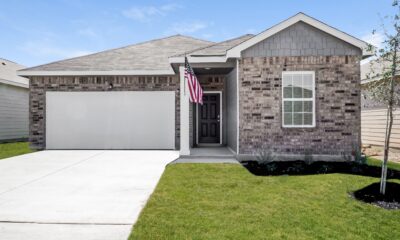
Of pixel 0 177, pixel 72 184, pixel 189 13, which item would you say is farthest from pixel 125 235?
pixel 189 13

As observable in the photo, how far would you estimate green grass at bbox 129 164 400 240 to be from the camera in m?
3.50

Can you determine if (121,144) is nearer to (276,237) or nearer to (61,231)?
(61,231)

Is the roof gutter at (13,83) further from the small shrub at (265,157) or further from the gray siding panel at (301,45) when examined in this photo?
the small shrub at (265,157)

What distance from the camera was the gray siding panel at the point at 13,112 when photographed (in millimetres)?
15742

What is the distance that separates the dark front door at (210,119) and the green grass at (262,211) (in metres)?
6.25

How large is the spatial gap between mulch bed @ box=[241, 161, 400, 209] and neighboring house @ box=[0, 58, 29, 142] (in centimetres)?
1453

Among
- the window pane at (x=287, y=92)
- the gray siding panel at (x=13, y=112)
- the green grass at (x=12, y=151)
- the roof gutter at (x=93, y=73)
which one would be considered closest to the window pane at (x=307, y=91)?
A: the window pane at (x=287, y=92)

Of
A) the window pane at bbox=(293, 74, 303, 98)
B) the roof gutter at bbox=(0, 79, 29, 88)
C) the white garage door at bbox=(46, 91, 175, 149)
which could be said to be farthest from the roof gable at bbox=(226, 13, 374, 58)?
the roof gutter at bbox=(0, 79, 29, 88)

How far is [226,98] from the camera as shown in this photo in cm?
1200

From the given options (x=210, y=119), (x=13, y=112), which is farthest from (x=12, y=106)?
(x=210, y=119)

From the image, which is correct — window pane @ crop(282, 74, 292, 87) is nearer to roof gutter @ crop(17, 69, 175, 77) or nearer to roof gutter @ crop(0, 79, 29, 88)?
roof gutter @ crop(17, 69, 175, 77)

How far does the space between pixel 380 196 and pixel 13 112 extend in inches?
734

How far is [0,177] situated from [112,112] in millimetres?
5897

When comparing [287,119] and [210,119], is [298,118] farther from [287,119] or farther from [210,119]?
[210,119]
